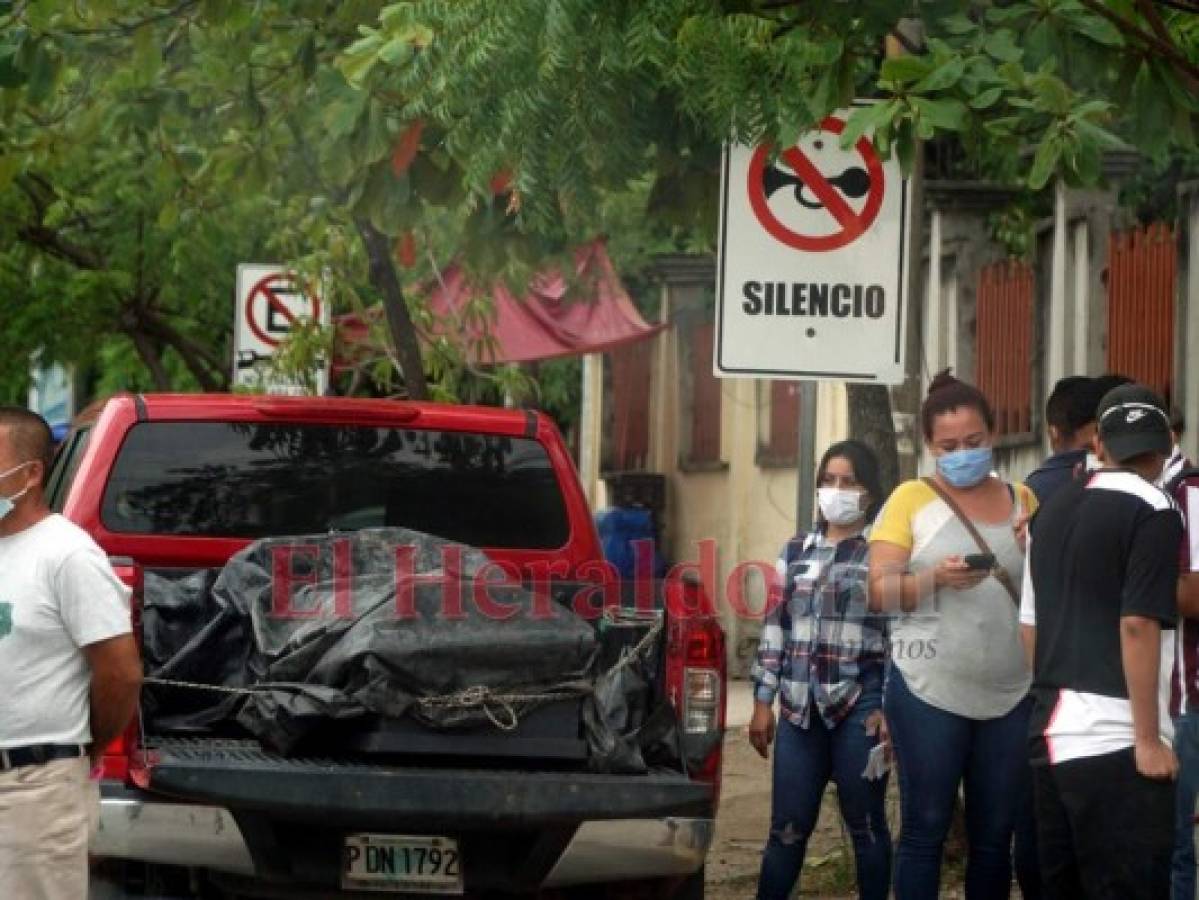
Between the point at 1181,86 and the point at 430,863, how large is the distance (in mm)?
3015

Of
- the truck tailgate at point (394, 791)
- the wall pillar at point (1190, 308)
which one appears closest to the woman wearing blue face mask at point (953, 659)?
the truck tailgate at point (394, 791)

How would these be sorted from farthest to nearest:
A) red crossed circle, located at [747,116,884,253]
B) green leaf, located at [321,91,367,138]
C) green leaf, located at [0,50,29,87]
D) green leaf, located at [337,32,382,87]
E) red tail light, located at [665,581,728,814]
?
green leaf, located at [0,50,29,87] < green leaf, located at [321,91,367,138] < green leaf, located at [337,32,382,87] < red crossed circle, located at [747,116,884,253] < red tail light, located at [665,581,728,814]

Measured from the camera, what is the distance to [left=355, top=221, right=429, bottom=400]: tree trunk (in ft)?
49.3

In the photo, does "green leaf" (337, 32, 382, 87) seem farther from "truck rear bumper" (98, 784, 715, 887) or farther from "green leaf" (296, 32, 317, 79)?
"truck rear bumper" (98, 784, 715, 887)

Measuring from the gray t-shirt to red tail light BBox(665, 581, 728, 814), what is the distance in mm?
629

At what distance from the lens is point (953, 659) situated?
8.70m

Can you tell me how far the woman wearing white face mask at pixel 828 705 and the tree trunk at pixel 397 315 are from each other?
590 centimetres

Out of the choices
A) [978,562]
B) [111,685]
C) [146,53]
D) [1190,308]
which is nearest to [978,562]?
[978,562]

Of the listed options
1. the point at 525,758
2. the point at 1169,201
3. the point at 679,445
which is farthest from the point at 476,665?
the point at 679,445

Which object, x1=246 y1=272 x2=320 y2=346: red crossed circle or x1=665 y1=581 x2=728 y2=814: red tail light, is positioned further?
x1=246 y1=272 x2=320 y2=346: red crossed circle

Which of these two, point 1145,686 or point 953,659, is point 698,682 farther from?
point 1145,686

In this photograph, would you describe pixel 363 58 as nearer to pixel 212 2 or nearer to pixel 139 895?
pixel 212 2

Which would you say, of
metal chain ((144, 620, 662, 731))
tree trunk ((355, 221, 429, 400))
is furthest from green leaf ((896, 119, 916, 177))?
tree trunk ((355, 221, 429, 400))

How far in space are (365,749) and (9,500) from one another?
167 cm
